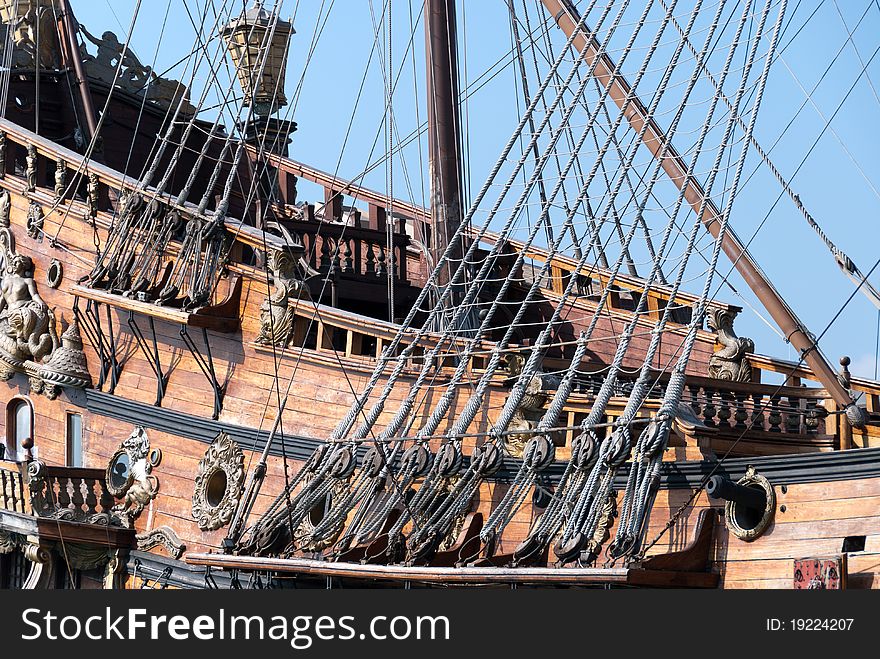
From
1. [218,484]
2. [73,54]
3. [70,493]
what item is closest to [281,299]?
[218,484]

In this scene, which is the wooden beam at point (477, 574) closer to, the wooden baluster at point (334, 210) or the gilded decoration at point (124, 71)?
the wooden baluster at point (334, 210)

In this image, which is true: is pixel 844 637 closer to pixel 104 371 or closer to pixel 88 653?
pixel 88 653

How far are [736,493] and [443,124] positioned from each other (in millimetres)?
4765

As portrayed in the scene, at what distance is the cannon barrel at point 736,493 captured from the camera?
8.22m

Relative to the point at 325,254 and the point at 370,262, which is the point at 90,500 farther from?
the point at 370,262

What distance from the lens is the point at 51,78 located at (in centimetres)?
1505

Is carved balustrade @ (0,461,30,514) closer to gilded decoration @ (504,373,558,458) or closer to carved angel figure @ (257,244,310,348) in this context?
carved angel figure @ (257,244,310,348)

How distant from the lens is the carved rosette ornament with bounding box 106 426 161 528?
11.4 meters

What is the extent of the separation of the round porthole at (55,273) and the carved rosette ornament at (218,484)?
2.13 metres

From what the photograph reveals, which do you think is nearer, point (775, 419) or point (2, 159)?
point (775, 419)

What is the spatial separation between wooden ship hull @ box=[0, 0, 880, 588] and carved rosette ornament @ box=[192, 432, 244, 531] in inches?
0.6

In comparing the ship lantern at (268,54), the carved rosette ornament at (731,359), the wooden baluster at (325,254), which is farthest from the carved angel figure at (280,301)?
the ship lantern at (268,54)

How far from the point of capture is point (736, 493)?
8.25 meters

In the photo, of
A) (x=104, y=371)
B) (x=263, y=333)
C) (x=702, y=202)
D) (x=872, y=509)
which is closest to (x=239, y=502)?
(x=263, y=333)
